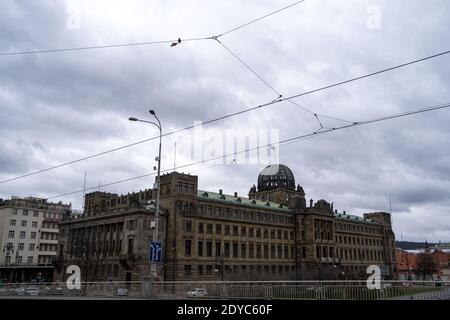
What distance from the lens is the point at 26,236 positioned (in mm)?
112625

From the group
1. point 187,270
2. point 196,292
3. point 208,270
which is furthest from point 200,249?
point 196,292

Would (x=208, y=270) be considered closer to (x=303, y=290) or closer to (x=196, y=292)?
(x=196, y=292)

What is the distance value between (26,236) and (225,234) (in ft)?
192

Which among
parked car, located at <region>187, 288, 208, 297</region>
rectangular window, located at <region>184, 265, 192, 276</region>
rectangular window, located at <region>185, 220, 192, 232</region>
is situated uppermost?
rectangular window, located at <region>185, 220, 192, 232</region>

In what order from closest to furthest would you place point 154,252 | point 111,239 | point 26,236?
1. point 154,252
2. point 111,239
3. point 26,236

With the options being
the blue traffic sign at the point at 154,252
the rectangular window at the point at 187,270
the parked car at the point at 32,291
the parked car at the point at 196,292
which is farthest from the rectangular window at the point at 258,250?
the blue traffic sign at the point at 154,252

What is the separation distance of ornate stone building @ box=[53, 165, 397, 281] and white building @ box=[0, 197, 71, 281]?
61.9ft

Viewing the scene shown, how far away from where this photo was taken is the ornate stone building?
255 ft

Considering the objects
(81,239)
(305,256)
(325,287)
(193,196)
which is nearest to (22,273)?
(81,239)

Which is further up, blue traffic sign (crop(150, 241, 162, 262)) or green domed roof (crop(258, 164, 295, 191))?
green domed roof (crop(258, 164, 295, 191))

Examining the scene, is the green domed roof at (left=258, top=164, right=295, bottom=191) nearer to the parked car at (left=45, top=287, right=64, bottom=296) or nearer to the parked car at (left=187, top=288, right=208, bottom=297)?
the parked car at (left=45, top=287, right=64, bottom=296)

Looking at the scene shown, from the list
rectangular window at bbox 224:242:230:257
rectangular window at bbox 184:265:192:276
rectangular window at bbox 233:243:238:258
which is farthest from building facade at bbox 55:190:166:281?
rectangular window at bbox 233:243:238:258
